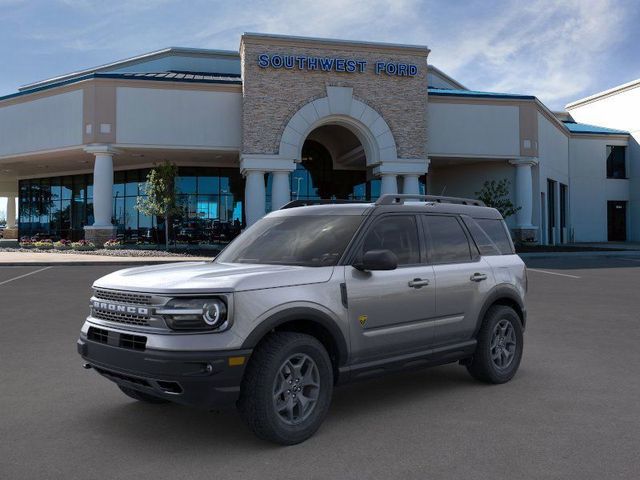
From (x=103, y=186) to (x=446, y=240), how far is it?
27561 millimetres

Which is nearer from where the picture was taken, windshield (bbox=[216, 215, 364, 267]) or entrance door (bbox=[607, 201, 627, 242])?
windshield (bbox=[216, 215, 364, 267])

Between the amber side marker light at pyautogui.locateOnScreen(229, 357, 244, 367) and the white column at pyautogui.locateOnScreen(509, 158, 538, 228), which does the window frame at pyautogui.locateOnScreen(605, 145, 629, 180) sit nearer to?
the white column at pyautogui.locateOnScreen(509, 158, 538, 228)

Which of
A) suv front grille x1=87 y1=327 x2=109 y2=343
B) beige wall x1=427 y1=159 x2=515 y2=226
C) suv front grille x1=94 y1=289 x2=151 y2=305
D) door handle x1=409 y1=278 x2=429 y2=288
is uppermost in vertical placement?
beige wall x1=427 y1=159 x2=515 y2=226

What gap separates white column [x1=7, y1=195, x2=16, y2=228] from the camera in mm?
60219

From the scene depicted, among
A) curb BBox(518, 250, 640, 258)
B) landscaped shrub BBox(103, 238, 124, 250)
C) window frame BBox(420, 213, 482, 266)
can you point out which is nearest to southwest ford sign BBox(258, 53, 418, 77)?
curb BBox(518, 250, 640, 258)

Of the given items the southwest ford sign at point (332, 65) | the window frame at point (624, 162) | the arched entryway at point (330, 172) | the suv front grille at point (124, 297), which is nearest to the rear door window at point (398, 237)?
the suv front grille at point (124, 297)

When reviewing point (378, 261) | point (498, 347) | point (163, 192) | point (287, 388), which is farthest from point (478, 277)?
point (163, 192)

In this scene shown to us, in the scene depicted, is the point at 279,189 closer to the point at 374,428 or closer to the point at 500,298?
the point at 500,298

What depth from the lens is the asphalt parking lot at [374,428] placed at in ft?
12.6

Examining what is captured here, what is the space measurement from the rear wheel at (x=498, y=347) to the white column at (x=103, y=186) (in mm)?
27345

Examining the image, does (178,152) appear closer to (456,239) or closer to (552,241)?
(552,241)

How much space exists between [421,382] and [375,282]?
1.75m

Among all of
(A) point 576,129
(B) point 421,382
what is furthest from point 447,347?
(A) point 576,129

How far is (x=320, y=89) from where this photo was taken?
2956 centimetres
